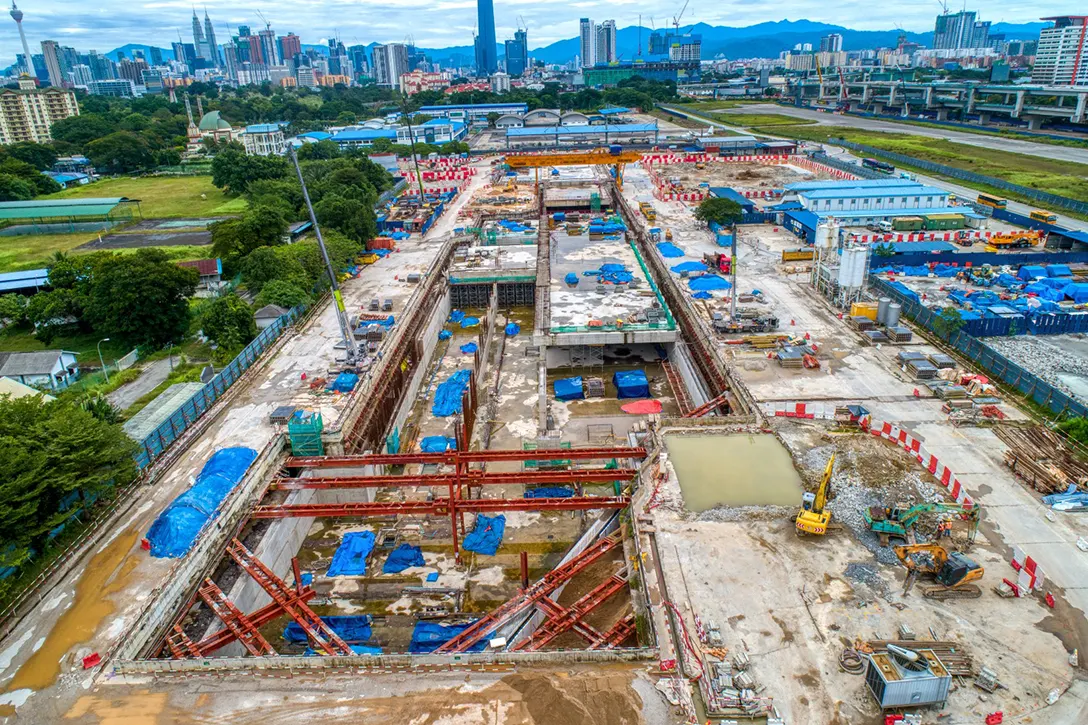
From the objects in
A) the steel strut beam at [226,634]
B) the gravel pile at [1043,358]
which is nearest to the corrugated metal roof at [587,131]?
the gravel pile at [1043,358]

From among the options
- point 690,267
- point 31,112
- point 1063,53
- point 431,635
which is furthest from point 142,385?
point 1063,53

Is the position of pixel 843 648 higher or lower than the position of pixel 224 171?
lower

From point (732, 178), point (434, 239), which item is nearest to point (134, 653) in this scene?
point (434, 239)

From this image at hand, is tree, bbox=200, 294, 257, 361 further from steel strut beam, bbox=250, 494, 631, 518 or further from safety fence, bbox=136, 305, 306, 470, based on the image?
steel strut beam, bbox=250, 494, 631, 518

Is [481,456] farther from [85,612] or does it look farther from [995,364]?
[995,364]

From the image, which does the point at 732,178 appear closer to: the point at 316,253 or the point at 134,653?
the point at 316,253

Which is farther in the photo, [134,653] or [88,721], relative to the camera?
[134,653]

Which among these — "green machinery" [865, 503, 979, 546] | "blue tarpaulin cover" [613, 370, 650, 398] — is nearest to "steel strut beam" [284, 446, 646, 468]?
"green machinery" [865, 503, 979, 546]
